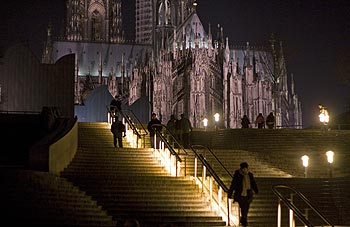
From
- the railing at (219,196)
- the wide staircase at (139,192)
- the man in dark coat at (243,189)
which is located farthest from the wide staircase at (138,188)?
the man in dark coat at (243,189)

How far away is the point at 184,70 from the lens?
Answer: 5888 centimetres

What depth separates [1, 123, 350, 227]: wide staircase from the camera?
14852mm

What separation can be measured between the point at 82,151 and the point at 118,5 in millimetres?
70749

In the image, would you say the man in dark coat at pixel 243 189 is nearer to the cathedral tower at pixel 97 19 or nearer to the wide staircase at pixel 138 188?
the wide staircase at pixel 138 188

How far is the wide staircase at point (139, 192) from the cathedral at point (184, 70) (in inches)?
766

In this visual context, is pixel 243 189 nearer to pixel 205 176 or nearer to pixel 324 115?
pixel 205 176

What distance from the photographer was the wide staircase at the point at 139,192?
1485cm

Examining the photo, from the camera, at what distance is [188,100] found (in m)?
57.4

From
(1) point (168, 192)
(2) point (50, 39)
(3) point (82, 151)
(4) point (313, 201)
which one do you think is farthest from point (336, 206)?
(2) point (50, 39)

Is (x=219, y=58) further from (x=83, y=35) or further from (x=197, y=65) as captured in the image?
(x=83, y=35)

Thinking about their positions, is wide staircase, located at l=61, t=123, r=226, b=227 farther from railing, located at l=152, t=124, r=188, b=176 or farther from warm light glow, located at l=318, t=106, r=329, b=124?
warm light glow, located at l=318, t=106, r=329, b=124

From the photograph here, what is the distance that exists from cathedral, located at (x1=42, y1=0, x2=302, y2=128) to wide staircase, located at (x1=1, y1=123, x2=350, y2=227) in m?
19.4

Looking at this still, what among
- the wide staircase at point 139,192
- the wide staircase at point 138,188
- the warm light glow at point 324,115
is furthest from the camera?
the warm light glow at point 324,115

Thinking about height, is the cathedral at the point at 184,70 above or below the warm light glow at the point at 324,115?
above
